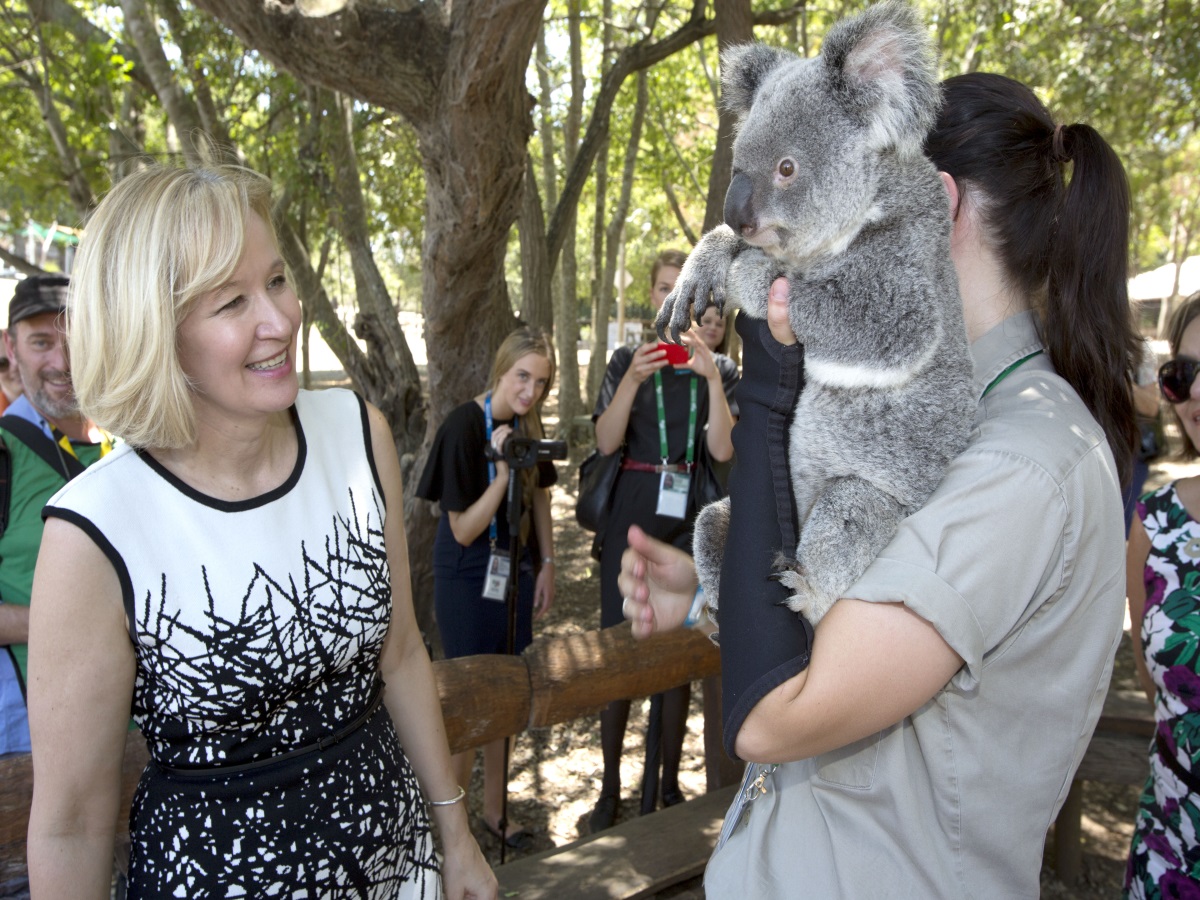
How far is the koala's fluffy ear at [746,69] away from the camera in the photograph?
1522 mm

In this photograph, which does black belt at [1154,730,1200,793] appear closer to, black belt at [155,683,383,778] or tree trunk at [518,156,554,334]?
black belt at [155,683,383,778]

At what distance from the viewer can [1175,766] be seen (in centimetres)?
192

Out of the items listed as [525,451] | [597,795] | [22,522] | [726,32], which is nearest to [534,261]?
[726,32]

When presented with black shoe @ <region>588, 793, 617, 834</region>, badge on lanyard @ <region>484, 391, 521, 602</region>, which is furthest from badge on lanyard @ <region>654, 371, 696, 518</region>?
black shoe @ <region>588, 793, 617, 834</region>

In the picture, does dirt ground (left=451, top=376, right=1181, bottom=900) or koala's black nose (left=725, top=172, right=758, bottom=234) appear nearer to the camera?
koala's black nose (left=725, top=172, right=758, bottom=234)

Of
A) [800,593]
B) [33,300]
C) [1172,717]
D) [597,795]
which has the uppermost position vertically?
[33,300]

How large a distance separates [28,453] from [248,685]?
1518mm

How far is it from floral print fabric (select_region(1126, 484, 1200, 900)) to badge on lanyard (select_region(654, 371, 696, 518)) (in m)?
1.81

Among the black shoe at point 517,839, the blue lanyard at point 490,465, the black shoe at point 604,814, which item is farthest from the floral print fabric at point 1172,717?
the blue lanyard at point 490,465

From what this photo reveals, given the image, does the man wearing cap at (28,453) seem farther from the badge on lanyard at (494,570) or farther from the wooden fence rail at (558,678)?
the badge on lanyard at (494,570)

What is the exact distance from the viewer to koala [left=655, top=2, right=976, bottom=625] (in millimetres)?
1230

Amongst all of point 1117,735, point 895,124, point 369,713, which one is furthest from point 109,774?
point 1117,735

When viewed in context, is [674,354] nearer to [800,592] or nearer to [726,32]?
[800,592]

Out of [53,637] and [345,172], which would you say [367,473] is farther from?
[345,172]
